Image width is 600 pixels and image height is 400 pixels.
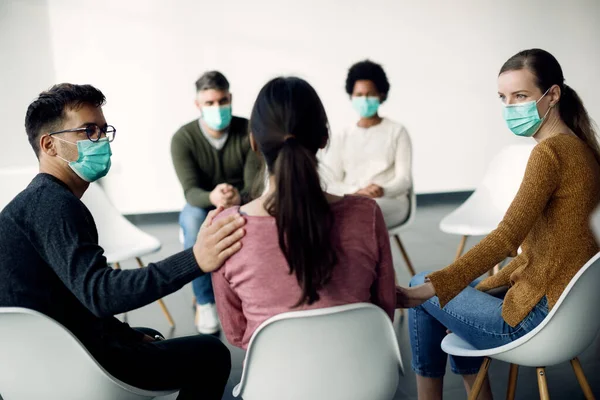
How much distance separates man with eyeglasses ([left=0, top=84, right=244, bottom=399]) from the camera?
123 centimetres

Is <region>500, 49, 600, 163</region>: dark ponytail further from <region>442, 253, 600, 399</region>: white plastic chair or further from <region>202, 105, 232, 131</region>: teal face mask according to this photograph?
<region>202, 105, 232, 131</region>: teal face mask

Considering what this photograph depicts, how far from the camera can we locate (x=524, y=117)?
5.49ft

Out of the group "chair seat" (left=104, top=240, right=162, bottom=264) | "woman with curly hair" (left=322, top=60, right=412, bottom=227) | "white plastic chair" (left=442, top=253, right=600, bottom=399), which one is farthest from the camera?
"woman with curly hair" (left=322, top=60, right=412, bottom=227)

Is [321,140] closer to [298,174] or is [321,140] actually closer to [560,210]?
[298,174]

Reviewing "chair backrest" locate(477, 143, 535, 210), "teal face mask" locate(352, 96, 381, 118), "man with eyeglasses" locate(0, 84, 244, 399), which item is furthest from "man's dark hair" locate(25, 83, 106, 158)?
"chair backrest" locate(477, 143, 535, 210)

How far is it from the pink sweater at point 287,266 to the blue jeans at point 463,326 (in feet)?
1.37

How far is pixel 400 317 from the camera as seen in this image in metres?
2.89

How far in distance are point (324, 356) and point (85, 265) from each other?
21.1 inches

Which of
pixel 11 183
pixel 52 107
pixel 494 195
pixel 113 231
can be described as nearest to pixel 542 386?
pixel 52 107

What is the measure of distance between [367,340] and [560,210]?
649mm

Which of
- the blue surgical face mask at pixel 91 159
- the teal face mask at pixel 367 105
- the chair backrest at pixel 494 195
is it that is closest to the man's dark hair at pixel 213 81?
the teal face mask at pixel 367 105

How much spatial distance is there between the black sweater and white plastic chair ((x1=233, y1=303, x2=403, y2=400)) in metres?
0.25

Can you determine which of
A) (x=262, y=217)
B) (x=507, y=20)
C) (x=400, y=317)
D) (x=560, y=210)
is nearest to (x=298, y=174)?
(x=262, y=217)

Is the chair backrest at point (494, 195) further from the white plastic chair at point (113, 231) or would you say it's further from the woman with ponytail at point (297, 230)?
the woman with ponytail at point (297, 230)
